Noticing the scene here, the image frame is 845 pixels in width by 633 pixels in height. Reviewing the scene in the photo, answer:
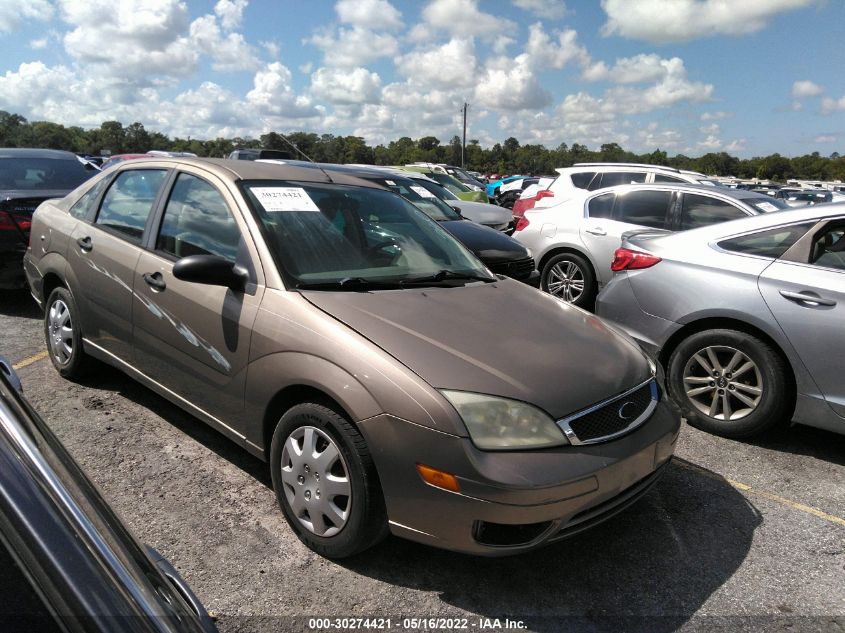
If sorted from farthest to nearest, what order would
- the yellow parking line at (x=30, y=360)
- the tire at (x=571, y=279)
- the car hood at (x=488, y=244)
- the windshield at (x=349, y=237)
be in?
the tire at (x=571, y=279), the car hood at (x=488, y=244), the yellow parking line at (x=30, y=360), the windshield at (x=349, y=237)

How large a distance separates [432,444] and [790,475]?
2.55 m

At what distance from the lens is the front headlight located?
233 cm

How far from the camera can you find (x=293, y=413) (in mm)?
2705

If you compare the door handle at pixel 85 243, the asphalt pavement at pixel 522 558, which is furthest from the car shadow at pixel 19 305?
the asphalt pavement at pixel 522 558

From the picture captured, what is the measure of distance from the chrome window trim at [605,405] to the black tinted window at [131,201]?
2.69m

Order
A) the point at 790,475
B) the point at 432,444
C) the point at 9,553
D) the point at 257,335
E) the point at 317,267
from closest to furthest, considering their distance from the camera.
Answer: the point at 9,553
the point at 432,444
the point at 257,335
the point at 317,267
the point at 790,475

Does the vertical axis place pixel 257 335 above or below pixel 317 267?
below

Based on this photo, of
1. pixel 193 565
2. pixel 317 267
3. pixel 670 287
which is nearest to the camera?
pixel 193 565

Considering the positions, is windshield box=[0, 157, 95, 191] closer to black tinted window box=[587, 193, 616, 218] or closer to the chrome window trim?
black tinted window box=[587, 193, 616, 218]

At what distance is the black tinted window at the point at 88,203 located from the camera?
4.30m

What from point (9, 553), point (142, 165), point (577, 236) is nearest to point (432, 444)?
point (9, 553)

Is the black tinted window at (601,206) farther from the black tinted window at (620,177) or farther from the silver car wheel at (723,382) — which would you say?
the silver car wheel at (723,382)

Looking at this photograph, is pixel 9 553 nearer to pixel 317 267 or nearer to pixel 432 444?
pixel 432 444

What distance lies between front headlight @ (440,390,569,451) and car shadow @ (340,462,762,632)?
1.15ft
